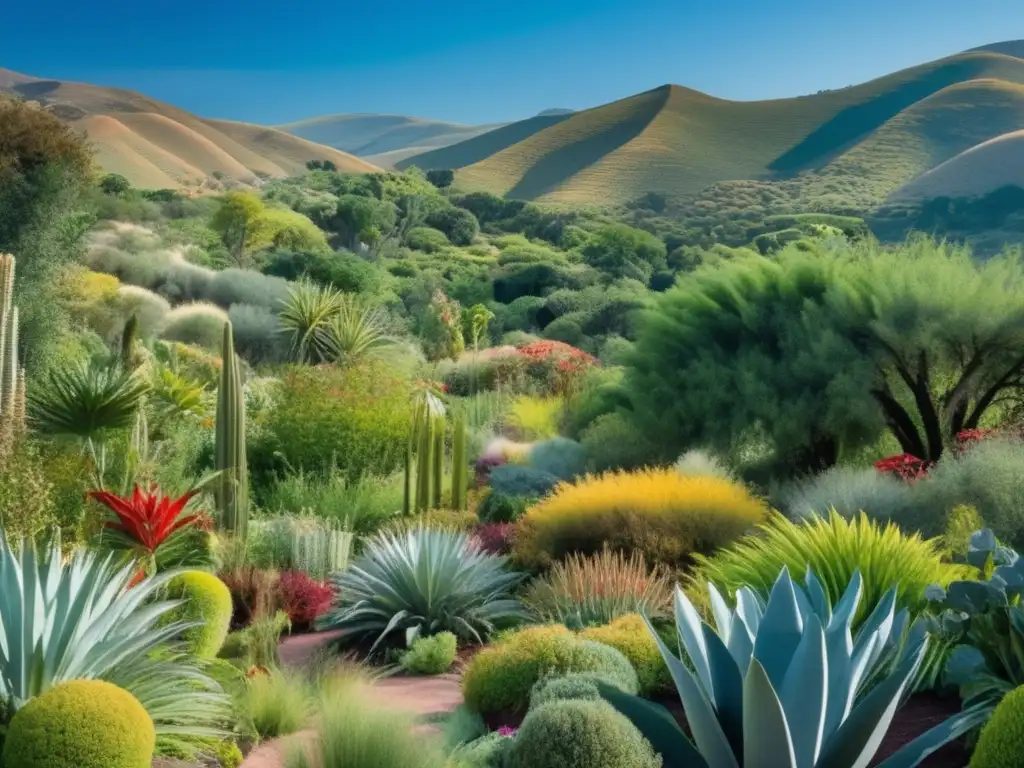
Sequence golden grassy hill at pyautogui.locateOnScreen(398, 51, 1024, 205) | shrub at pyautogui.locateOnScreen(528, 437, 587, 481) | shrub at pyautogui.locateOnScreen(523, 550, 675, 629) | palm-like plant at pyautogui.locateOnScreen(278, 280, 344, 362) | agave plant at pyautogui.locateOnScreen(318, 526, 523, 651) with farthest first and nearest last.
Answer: golden grassy hill at pyautogui.locateOnScreen(398, 51, 1024, 205) < palm-like plant at pyautogui.locateOnScreen(278, 280, 344, 362) < shrub at pyautogui.locateOnScreen(528, 437, 587, 481) < agave plant at pyautogui.locateOnScreen(318, 526, 523, 651) < shrub at pyautogui.locateOnScreen(523, 550, 675, 629)

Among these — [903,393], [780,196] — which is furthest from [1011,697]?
[780,196]

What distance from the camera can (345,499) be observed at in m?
10.7

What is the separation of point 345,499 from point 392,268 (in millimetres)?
28135

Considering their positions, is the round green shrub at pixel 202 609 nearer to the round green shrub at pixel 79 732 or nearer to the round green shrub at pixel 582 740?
the round green shrub at pixel 79 732

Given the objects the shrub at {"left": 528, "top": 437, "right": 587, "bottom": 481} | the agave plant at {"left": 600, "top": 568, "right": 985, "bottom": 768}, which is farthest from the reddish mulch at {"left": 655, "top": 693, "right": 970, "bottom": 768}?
the shrub at {"left": 528, "top": 437, "right": 587, "bottom": 481}

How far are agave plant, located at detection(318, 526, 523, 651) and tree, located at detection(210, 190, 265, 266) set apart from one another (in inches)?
1234

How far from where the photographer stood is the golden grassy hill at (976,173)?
44062mm

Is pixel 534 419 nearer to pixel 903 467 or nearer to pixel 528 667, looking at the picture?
pixel 903 467

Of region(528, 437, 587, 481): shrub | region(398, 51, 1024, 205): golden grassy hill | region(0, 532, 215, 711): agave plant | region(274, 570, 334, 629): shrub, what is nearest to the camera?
region(0, 532, 215, 711): agave plant

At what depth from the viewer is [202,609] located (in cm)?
624

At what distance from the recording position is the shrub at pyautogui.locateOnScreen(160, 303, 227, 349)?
73.0ft

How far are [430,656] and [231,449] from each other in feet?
11.9

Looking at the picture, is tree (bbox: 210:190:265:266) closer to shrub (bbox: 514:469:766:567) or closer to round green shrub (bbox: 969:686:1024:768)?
shrub (bbox: 514:469:766:567)

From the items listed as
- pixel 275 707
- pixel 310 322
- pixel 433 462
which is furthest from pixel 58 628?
pixel 310 322
